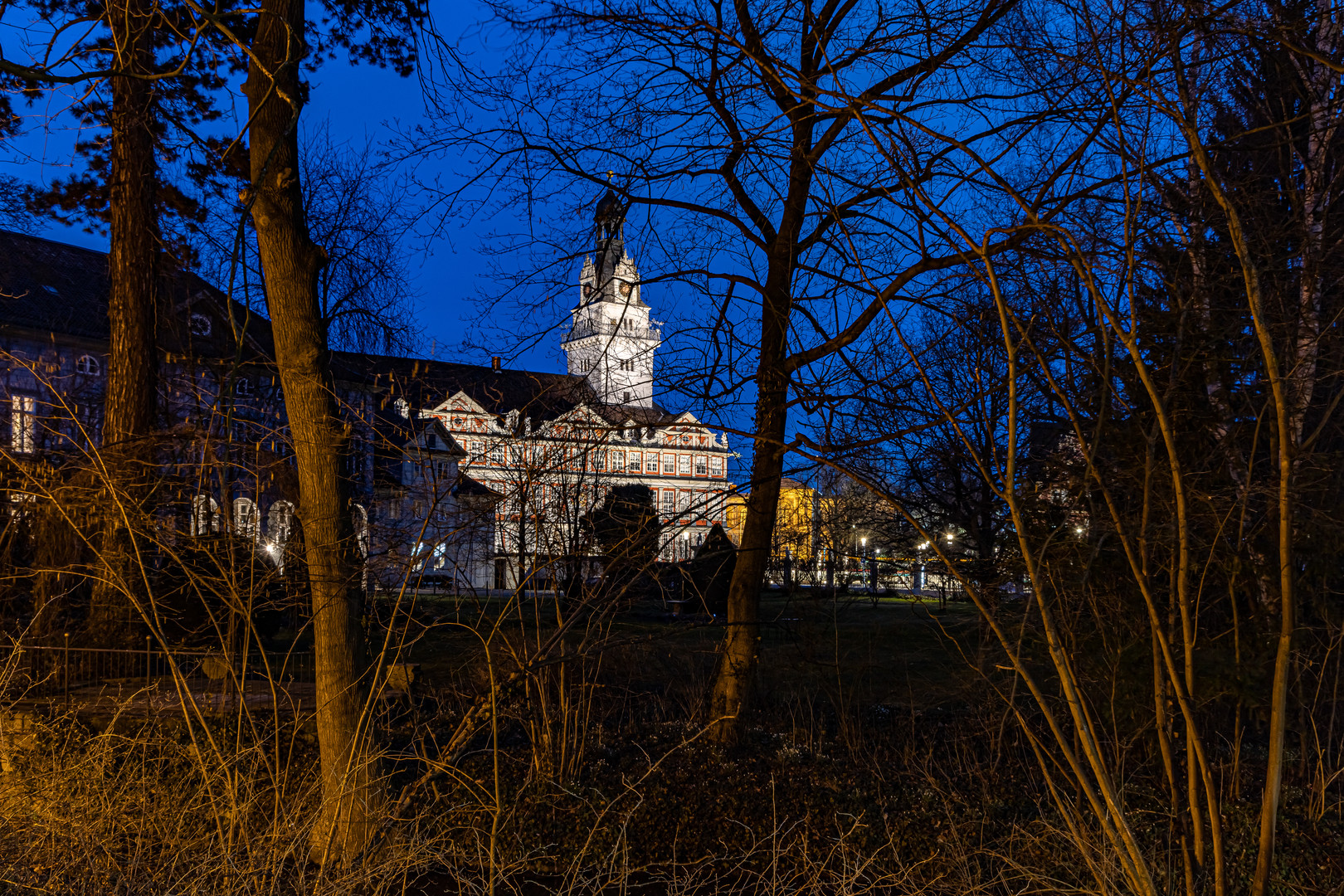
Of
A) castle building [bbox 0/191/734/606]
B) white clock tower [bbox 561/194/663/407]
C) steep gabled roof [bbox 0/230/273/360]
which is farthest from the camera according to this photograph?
steep gabled roof [bbox 0/230/273/360]

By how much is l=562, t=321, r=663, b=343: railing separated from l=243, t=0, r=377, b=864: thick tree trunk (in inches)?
123

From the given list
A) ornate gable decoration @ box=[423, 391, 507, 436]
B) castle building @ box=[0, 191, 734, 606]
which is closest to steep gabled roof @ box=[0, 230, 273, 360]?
castle building @ box=[0, 191, 734, 606]

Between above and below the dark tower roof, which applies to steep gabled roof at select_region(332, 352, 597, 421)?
below

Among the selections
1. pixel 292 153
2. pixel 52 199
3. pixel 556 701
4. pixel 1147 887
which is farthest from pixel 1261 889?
pixel 52 199

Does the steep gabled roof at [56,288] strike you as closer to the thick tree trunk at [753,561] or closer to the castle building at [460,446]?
the castle building at [460,446]

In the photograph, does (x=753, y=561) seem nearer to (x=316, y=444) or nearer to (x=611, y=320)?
(x=611, y=320)

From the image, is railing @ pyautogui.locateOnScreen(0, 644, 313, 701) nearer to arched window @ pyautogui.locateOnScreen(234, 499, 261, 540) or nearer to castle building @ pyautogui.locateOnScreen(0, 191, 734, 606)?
arched window @ pyautogui.locateOnScreen(234, 499, 261, 540)

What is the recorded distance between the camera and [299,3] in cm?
481

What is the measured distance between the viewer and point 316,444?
15.2 feet

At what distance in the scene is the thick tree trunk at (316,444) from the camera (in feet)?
15.0

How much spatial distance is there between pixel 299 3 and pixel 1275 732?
16.3 ft

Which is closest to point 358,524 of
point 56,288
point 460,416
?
point 460,416

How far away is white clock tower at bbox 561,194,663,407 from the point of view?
7.61 meters

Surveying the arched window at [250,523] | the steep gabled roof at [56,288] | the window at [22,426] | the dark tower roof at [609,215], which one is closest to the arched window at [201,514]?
the arched window at [250,523]
